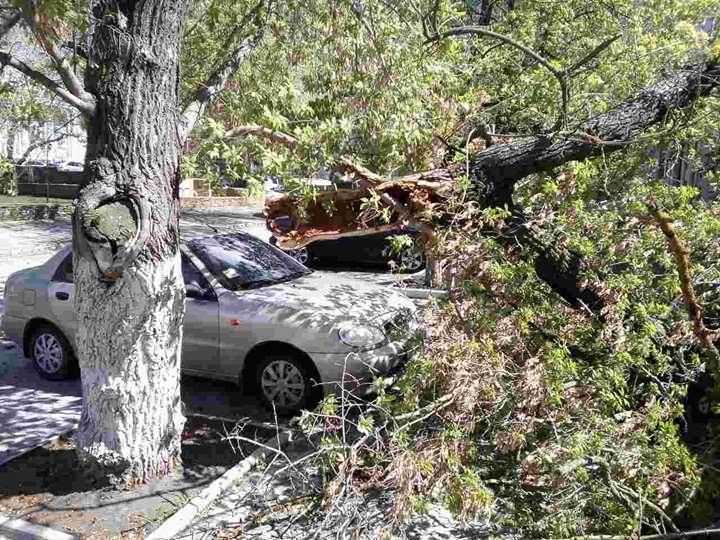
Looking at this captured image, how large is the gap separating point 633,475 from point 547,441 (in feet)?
1.49

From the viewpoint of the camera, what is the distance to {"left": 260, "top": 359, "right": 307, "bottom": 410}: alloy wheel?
19.7ft

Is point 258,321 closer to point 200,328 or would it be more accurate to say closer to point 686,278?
point 200,328

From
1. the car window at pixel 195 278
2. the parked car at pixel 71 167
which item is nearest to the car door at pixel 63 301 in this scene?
the car window at pixel 195 278

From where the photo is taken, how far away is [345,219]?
504cm

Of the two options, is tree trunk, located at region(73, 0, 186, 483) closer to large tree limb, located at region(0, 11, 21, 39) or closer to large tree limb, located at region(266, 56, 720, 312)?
large tree limb, located at region(0, 11, 21, 39)

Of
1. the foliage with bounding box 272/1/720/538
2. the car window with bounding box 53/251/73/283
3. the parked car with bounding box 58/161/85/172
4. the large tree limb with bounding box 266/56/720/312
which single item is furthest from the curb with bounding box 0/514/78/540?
the parked car with bounding box 58/161/85/172

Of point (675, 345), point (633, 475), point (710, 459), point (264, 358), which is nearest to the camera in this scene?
point (633, 475)

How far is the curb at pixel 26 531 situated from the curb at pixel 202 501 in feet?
1.86

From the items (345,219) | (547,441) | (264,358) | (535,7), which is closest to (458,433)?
(547,441)

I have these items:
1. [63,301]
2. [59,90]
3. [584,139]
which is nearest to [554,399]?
[584,139]

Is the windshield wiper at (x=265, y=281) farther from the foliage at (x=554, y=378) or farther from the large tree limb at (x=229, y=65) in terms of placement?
the foliage at (x=554, y=378)

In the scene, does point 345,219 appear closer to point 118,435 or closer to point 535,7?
point 118,435

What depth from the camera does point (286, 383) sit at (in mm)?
6051

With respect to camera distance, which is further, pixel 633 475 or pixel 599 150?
pixel 599 150
